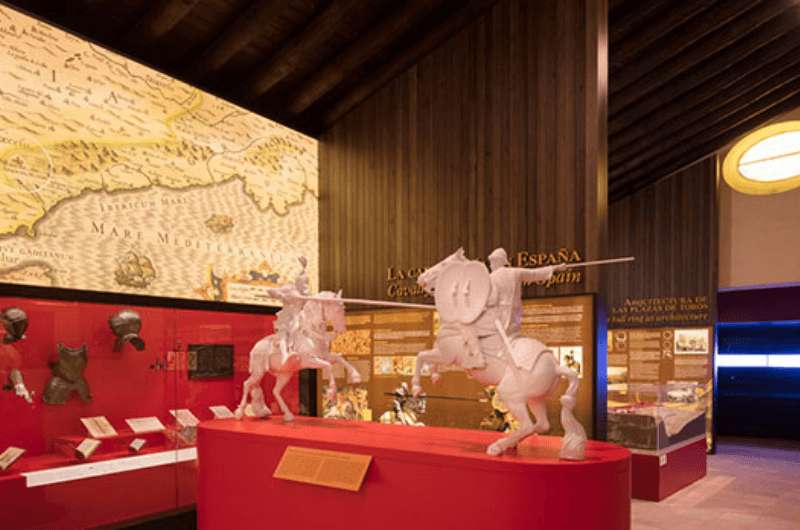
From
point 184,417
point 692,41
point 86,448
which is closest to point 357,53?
point 692,41

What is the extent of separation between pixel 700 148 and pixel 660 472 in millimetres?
5836

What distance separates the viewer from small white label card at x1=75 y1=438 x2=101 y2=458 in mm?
4688

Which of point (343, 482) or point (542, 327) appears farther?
point (542, 327)

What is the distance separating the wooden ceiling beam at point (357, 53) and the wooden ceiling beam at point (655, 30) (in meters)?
2.42

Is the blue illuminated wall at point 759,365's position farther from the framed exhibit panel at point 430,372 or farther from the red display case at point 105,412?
the red display case at point 105,412

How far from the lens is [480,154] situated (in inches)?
254

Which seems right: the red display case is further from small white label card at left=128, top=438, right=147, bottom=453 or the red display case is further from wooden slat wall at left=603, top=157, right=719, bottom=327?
wooden slat wall at left=603, top=157, right=719, bottom=327

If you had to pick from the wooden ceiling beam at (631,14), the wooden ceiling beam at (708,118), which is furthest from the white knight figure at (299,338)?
the wooden ceiling beam at (708,118)

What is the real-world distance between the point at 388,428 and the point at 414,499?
92 cm

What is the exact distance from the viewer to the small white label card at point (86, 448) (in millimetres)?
4688

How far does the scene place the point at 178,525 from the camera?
509 cm

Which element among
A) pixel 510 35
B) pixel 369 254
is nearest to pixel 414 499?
pixel 369 254

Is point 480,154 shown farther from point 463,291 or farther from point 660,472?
point 660,472

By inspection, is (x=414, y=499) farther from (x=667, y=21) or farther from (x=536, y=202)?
(x=667, y=21)
